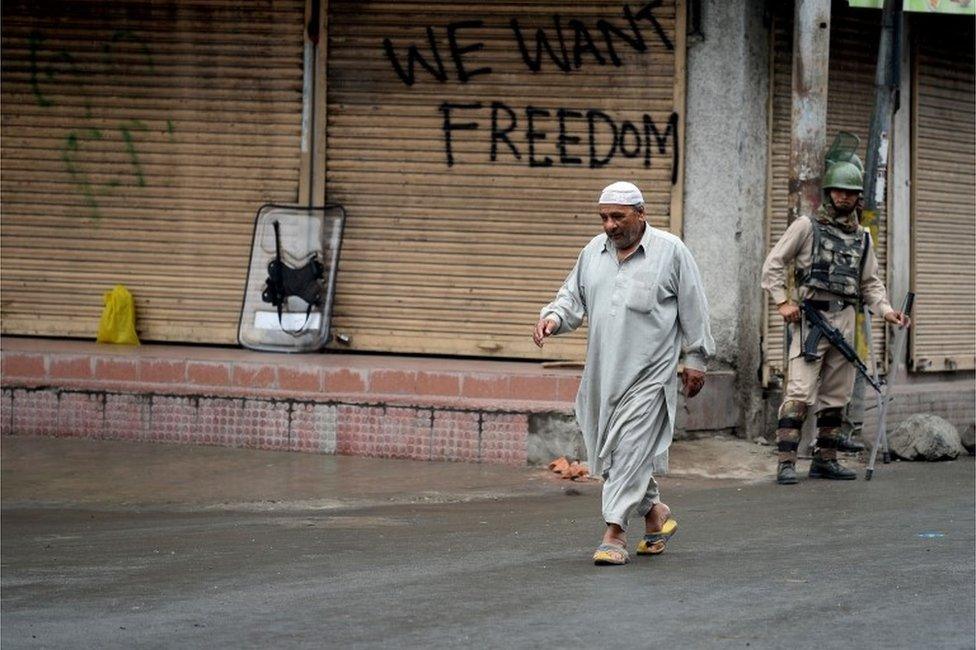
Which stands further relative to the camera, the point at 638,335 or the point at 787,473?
the point at 787,473

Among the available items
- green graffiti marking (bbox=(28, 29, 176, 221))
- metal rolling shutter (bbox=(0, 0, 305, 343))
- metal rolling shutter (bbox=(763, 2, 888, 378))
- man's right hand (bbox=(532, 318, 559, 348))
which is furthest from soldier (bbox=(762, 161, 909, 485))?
green graffiti marking (bbox=(28, 29, 176, 221))

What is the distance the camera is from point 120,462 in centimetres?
1077

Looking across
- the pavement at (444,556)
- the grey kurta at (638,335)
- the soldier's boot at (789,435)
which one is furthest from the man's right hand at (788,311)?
the grey kurta at (638,335)

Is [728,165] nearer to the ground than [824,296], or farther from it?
farther from it

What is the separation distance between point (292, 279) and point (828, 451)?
4312mm

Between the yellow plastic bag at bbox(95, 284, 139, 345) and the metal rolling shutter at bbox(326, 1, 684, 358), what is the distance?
1.62 meters

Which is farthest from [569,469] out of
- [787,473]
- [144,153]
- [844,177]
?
[144,153]

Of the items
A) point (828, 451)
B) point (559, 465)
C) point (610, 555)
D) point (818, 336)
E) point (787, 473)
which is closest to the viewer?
point (610, 555)

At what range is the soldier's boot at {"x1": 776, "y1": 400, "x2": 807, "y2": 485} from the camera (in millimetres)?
10242

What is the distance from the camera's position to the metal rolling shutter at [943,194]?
43.8ft

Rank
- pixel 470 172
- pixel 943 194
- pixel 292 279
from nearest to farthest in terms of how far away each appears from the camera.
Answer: pixel 470 172
pixel 292 279
pixel 943 194

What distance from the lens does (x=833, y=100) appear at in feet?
41.1

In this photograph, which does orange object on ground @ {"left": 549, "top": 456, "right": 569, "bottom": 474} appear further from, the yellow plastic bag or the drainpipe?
the yellow plastic bag

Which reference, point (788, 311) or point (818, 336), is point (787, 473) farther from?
point (788, 311)
